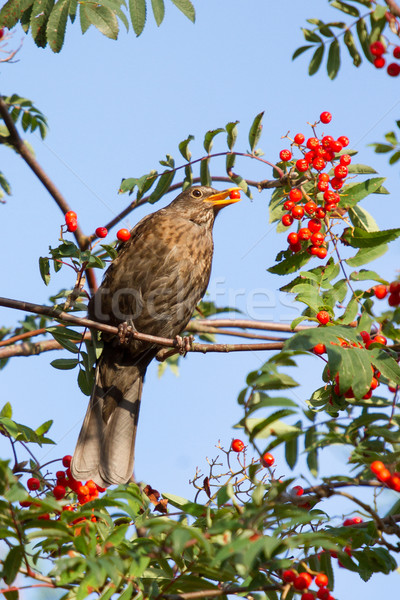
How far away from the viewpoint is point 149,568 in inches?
96.0

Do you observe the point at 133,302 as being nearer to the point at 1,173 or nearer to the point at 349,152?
the point at 1,173

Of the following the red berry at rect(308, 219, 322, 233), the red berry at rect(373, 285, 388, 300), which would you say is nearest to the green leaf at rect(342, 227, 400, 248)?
the red berry at rect(308, 219, 322, 233)

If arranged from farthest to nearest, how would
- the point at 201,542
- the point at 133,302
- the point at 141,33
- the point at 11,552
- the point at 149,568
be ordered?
the point at 133,302 → the point at 141,33 → the point at 149,568 → the point at 11,552 → the point at 201,542

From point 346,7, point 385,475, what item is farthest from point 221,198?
point 385,475

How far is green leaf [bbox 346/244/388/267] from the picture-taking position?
3109 mm

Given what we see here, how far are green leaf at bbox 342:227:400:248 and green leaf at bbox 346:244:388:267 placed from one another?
21 mm

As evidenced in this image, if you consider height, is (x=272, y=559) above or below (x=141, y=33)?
below

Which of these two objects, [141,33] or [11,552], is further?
[141,33]

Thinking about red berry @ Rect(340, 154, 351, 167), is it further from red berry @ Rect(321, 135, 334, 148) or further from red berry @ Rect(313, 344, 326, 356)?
red berry @ Rect(313, 344, 326, 356)

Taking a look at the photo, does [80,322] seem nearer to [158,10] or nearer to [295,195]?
[295,195]

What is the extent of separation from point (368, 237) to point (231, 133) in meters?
1.18

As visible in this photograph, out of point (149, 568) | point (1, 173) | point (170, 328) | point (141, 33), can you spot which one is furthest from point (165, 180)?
point (149, 568)

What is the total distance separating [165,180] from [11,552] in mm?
2493

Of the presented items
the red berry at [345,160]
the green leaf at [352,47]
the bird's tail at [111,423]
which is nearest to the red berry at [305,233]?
the red berry at [345,160]
